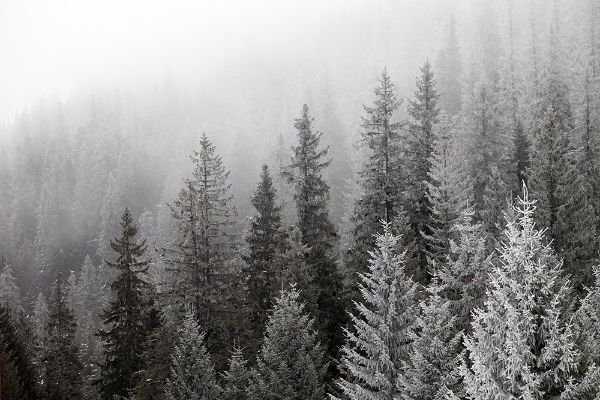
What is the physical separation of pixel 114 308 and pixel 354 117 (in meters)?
79.6

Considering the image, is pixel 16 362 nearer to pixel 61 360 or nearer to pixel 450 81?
pixel 61 360

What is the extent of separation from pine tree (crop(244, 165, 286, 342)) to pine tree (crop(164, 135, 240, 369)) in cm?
272

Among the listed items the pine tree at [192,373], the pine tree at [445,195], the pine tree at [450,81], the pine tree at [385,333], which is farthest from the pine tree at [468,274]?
the pine tree at [450,81]

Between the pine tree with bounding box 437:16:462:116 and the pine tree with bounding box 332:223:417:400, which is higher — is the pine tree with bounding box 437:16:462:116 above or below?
above

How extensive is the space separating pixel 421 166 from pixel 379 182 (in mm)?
4496

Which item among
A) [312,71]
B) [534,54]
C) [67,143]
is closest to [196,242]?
[534,54]

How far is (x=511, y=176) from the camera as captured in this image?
40.7 m

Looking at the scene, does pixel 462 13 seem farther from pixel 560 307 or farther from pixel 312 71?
pixel 560 307

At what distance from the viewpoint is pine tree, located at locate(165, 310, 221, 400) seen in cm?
2139

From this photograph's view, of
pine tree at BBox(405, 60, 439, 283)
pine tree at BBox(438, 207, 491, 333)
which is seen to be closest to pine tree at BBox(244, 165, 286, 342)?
pine tree at BBox(405, 60, 439, 283)

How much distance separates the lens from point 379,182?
101 ft

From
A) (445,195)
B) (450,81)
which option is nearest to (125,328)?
(445,195)

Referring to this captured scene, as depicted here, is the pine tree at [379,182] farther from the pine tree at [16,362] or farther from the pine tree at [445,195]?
the pine tree at [16,362]

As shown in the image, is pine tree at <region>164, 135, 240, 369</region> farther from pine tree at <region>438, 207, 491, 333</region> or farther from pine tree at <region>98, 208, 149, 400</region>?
pine tree at <region>438, 207, 491, 333</region>
